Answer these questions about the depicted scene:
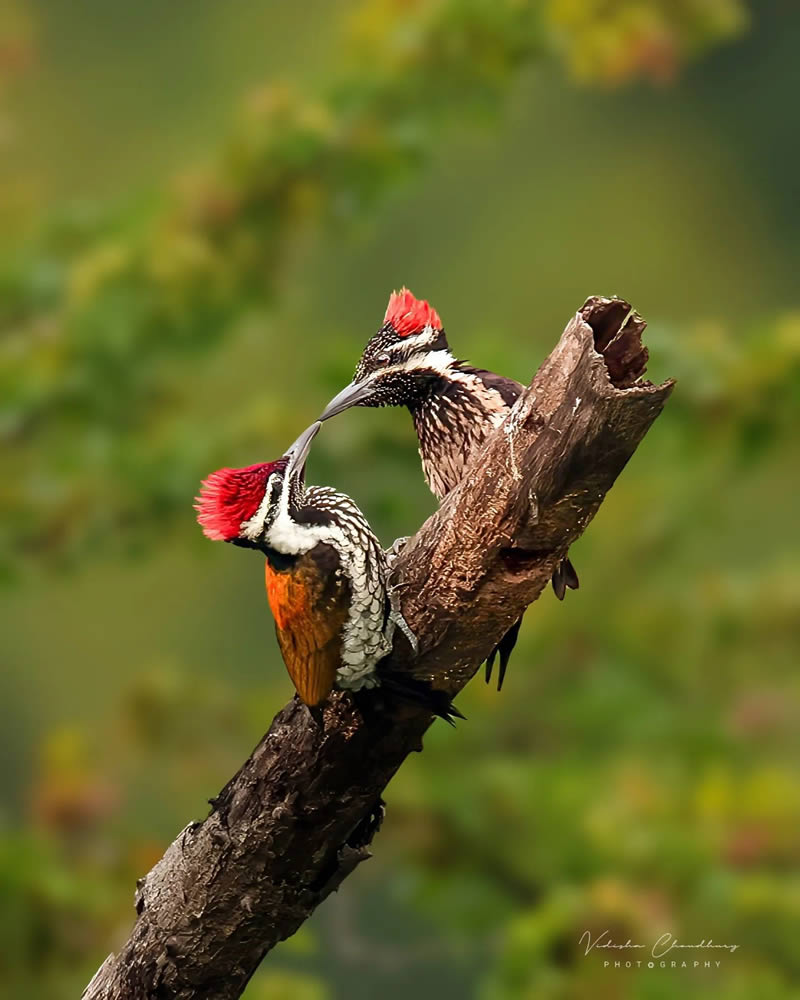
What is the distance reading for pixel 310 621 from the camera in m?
1.39

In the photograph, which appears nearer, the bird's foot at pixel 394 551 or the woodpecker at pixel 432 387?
the bird's foot at pixel 394 551

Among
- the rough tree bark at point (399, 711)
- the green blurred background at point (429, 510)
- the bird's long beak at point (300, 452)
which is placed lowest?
the rough tree bark at point (399, 711)

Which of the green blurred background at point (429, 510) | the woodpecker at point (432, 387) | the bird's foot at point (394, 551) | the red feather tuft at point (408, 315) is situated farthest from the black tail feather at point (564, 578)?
the green blurred background at point (429, 510)

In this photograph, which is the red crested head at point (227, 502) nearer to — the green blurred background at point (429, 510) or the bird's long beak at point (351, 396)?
the bird's long beak at point (351, 396)

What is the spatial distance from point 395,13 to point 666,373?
1.20 meters

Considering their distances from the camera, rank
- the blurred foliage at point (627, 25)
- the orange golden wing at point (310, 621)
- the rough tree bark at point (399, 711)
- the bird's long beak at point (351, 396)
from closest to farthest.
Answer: the rough tree bark at point (399, 711) < the orange golden wing at point (310, 621) < the bird's long beak at point (351, 396) < the blurred foliage at point (627, 25)

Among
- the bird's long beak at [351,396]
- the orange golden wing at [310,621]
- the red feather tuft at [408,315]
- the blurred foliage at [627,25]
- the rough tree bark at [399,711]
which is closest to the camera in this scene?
the rough tree bark at [399,711]

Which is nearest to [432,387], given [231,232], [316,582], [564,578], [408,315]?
[408,315]

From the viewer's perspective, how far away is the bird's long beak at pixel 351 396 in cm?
157

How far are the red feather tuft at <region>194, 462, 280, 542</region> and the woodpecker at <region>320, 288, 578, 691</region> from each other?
301 millimetres

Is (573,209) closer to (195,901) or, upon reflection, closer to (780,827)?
(780,827)

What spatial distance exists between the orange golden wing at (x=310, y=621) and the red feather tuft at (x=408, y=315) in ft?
1.37

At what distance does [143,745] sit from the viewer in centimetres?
375

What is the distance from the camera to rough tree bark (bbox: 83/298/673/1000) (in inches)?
49.6
